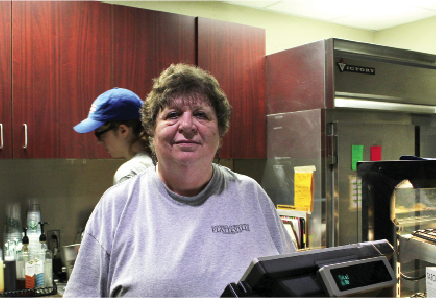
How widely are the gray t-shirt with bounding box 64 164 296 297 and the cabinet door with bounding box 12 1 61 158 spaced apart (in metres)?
1.11

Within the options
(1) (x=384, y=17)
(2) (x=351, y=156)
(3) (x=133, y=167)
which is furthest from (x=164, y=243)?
(1) (x=384, y=17)

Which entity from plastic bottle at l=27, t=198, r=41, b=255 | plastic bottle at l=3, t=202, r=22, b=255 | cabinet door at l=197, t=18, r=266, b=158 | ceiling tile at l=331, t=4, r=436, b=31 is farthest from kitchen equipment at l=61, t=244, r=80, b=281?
ceiling tile at l=331, t=4, r=436, b=31

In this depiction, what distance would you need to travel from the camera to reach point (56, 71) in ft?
6.65

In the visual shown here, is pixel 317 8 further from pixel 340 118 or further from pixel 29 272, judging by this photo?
pixel 29 272

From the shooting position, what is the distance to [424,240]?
0.96 m

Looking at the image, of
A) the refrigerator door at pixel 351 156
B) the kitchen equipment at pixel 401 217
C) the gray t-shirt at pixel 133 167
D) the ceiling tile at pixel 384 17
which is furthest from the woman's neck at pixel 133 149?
the ceiling tile at pixel 384 17

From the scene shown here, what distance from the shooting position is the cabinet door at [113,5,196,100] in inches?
86.7

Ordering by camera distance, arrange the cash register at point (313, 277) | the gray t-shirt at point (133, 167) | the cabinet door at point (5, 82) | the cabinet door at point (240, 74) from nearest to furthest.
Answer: the cash register at point (313, 277), the gray t-shirt at point (133, 167), the cabinet door at point (5, 82), the cabinet door at point (240, 74)

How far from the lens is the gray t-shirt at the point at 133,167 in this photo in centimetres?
153

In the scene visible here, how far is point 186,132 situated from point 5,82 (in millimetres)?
1332

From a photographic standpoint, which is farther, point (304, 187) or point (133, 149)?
point (304, 187)

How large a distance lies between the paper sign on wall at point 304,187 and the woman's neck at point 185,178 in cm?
133

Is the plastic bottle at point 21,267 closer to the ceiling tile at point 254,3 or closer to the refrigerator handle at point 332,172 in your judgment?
the refrigerator handle at point 332,172

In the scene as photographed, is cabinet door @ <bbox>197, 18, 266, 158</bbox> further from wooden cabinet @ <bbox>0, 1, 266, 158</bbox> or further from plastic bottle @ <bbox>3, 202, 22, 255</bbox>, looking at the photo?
plastic bottle @ <bbox>3, 202, 22, 255</bbox>
